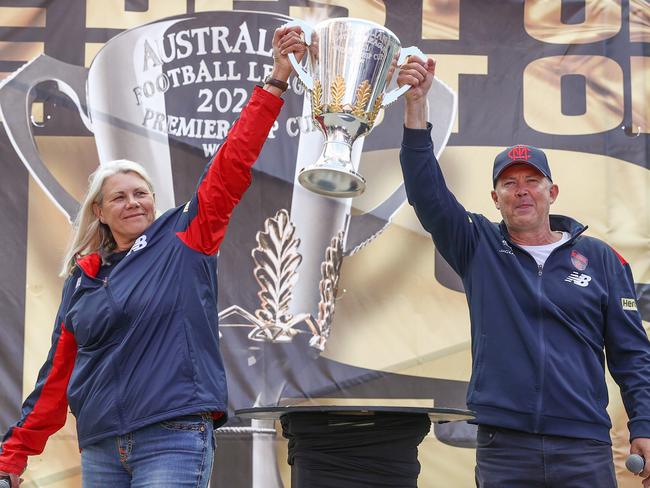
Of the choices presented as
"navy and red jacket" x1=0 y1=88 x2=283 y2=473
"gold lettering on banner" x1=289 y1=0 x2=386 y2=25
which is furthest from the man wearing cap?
"gold lettering on banner" x1=289 y1=0 x2=386 y2=25

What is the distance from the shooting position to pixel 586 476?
246 centimetres

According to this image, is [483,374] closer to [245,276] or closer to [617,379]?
[617,379]

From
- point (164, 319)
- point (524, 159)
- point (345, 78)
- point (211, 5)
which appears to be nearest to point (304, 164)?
point (211, 5)

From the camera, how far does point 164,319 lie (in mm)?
2186

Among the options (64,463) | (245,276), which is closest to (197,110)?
(245,276)

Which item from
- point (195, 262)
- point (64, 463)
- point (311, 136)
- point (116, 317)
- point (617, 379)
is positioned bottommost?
point (64, 463)

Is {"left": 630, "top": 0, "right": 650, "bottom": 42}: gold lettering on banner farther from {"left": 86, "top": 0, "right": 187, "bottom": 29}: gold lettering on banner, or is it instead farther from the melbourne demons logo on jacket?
{"left": 86, "top": 0, "right": 187, "bottom": 29}: gold lettering on banner

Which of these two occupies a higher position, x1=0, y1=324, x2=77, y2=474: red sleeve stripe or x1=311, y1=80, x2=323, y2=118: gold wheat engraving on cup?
x1=311, y1=80, x2=323, y2=118: gold wheat engraving on cup

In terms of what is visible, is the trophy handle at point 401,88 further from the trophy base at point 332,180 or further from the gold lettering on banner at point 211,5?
the gold lettering on banner at point 211,5

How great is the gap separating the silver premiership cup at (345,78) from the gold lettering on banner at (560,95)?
1531 mm

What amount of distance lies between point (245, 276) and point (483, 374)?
1.40m

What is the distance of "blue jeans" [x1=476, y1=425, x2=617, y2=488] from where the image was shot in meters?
2.47

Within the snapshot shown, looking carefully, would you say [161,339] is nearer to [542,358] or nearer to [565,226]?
[542,358]

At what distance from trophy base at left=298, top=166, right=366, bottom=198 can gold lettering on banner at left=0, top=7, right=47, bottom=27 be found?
2070mm
